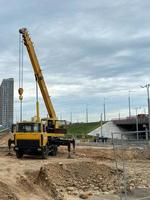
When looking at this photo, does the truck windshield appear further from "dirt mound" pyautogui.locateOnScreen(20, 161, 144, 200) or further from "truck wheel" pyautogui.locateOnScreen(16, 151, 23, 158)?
"dirt mound" pyautogui.locateOnScreen(20, 161, 144, 200)

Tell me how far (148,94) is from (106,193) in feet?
179

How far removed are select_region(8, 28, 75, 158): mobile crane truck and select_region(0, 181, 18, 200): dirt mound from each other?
15.9m

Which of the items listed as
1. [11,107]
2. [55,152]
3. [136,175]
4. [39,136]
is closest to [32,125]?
[39,136]

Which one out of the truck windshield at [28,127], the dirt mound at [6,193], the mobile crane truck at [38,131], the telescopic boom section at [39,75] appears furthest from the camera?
the telescopic boom section at [39,75]

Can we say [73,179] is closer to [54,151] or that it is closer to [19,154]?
[19,154]

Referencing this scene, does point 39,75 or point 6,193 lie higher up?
point 39,75

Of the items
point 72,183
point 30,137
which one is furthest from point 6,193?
point 30,137

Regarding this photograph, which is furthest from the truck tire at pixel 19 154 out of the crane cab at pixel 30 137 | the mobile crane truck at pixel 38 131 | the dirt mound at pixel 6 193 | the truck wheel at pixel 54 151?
the dirt mound at pixel 6 193

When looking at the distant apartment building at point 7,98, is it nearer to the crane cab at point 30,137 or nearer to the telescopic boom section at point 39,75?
the telescopic boom section at point 39,75

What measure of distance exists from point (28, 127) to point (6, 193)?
56.8 feet

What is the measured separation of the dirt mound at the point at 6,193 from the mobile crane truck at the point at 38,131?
15.9 meters

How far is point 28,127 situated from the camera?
102 ft

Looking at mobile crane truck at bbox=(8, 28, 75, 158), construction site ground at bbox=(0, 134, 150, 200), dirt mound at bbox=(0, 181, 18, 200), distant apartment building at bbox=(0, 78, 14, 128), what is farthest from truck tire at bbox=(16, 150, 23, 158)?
distant apartment building at bbox=(0, 78, 14, 128)

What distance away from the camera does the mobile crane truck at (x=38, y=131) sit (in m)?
30.6
